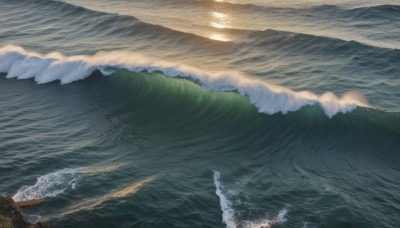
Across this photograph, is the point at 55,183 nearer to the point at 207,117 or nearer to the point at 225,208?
the point at 225,208

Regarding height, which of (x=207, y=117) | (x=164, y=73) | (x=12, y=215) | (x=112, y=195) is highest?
(x=164, y=73)

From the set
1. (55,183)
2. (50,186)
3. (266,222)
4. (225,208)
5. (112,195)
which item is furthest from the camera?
(55,183)

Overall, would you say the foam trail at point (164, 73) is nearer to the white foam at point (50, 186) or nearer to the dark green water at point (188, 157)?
the dark green water at point (188, 157)

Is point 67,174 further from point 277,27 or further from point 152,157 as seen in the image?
point 277,27

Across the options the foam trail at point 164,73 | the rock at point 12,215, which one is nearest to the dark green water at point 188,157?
the foam trail at point 164,73

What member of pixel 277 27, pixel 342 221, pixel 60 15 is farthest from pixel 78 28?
pixel 342 221

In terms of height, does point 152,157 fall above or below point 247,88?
below

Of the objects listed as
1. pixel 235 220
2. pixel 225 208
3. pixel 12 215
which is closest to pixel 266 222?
pixel 235 220
